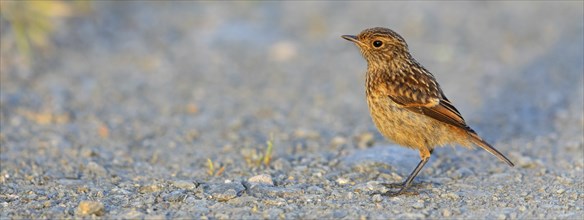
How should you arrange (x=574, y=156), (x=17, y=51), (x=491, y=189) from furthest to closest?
(x=17, y=51) < (x=574, y=156) < (x=491, y=189)

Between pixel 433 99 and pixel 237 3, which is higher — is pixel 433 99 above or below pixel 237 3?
below

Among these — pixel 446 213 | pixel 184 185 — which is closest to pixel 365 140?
pixel 184 185

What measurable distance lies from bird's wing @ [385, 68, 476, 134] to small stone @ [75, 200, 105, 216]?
2327 millimetres

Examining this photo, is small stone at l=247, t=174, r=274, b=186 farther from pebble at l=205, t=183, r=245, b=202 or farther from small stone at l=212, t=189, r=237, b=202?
small stone at l=212, t=189, r=237, b=202

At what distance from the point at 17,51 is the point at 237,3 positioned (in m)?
3.46

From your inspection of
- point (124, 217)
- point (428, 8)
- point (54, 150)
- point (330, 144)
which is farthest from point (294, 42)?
point (124, 217)

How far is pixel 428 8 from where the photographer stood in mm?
12078

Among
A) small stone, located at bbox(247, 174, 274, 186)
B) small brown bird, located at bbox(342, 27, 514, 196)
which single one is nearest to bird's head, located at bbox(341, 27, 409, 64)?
small brown bird, located at bbox(342, 27, 514, 196)

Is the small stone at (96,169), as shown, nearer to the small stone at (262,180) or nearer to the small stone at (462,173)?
the small stone at (262,180)

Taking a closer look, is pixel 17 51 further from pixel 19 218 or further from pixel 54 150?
pixel 19 218

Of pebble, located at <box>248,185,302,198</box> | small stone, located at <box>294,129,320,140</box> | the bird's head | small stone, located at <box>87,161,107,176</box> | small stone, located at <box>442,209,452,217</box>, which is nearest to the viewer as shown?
small stone, located at <box>442,209,452,217</box>

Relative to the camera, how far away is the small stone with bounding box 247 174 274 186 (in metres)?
6.20

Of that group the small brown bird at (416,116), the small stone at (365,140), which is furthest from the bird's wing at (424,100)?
the small stone at (365,140)

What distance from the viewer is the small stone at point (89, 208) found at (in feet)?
17.4
